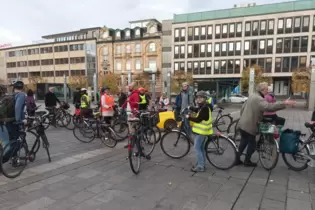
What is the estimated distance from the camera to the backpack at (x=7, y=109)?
14.4 ft

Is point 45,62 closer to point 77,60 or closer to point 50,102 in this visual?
point 77,60

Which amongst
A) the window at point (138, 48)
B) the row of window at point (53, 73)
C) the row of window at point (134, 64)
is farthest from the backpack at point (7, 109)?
the row of window at point (53, 73)

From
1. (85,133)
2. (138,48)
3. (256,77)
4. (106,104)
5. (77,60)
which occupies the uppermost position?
(138,48)

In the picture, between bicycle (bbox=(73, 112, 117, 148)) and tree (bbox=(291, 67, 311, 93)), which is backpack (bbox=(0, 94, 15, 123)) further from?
tree (bbox=(291, 67, 311, 93))

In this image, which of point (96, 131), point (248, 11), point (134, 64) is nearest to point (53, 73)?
point (134, 64)

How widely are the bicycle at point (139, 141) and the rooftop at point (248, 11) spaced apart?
3743 cm

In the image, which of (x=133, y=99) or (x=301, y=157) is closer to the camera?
(x=301, y=157)

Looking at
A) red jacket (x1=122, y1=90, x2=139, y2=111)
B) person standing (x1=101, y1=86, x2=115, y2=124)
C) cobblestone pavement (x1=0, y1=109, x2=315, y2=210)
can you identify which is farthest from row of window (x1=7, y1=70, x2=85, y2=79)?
cobblestone pavement (x1=0, y1=109, x2=315, y2=210)

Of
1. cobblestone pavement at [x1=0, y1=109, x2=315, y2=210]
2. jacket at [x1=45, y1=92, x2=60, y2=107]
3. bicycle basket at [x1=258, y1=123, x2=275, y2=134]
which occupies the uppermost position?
jacket at [x1=45, y1=92, x2=60, y2=107]

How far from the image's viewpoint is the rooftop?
3375cm

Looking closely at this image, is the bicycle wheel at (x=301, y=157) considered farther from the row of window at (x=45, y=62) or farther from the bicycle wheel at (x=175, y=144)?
the row of window at (x=45, y=62)

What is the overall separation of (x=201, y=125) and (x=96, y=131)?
3589mm

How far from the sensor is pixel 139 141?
4594 mm

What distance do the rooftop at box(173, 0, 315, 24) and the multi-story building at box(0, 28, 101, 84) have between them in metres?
22.3
